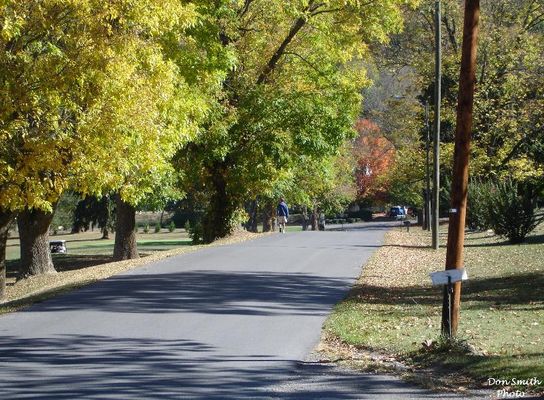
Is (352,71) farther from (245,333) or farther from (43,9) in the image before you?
(245,333)

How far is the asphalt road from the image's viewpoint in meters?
9.59

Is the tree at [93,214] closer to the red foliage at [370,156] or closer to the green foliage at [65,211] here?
the green foliage at [65,211]

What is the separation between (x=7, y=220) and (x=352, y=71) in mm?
16336

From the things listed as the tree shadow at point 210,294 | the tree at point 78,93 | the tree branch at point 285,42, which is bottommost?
the tree shadow at point 210,294

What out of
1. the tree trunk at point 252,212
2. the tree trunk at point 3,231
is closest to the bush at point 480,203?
the tree trunk at point 252,212

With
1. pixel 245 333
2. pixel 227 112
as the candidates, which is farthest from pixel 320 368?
pixel 227 112

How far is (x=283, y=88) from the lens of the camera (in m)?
32.8

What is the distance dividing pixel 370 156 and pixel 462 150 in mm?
59409

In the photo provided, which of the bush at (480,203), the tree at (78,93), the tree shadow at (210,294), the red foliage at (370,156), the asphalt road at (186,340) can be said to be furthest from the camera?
the red foliage at (370,156)

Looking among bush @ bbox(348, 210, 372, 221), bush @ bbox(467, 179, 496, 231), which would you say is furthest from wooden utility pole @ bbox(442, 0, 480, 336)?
bush @ bbox(348, 210, 372, 221)

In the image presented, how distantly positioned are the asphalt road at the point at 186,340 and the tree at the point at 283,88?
36.0 ft

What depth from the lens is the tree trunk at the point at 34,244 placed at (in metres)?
27.2

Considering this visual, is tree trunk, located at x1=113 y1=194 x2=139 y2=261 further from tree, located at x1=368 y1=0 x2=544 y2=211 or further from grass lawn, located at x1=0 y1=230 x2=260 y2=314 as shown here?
tree, located at x1=368 y1=0 x2=544 y2=211

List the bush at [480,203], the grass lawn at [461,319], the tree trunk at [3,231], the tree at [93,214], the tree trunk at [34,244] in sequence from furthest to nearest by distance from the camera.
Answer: the tree at [93,214] < the bush at [480,203] < the tree trunk at [34,244] < the tree trunk at [3,231] < the grass lawn at [461,319]
